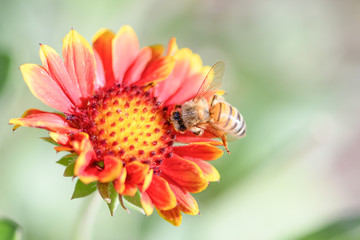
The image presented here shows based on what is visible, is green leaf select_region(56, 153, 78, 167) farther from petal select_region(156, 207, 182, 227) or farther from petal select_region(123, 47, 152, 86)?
petal select_region(123, 47, 152, 86)

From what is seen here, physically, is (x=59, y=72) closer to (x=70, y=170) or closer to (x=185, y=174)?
(x=70, y=170)

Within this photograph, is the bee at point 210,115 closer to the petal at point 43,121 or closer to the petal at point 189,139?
the petal at point 189,139

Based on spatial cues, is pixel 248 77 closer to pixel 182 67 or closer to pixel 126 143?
pixel 182 67

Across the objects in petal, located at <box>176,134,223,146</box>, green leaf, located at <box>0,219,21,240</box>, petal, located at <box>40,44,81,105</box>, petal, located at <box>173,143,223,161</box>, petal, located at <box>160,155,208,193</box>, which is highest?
petal, located at <box>176,134,223,146</box>

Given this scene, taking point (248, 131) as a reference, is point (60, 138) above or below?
below

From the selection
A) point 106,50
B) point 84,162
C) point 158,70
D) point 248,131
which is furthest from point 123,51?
point 248,131

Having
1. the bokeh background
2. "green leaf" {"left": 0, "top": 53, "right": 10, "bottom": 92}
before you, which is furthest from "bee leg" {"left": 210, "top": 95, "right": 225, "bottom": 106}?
"green leaf" {"left": 0, "top": 53, "right": 10, "bottom": 92}

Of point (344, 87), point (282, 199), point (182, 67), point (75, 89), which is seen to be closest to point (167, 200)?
point (75, 89)

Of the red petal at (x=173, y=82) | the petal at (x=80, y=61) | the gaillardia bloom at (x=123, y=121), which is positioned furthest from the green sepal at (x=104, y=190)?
the red petal at (x=173, y=82)
